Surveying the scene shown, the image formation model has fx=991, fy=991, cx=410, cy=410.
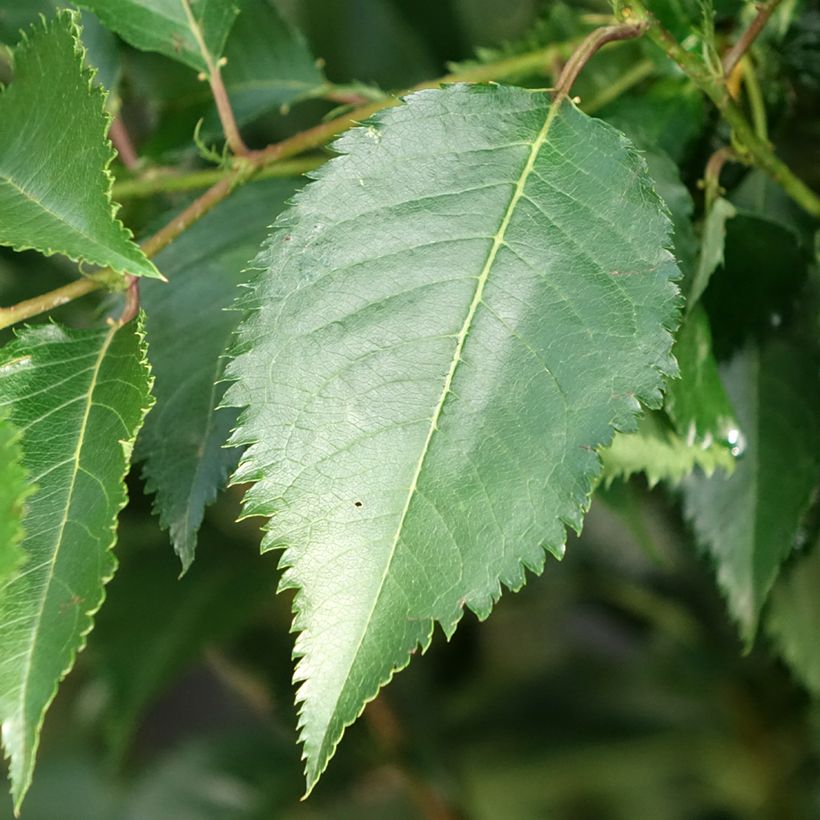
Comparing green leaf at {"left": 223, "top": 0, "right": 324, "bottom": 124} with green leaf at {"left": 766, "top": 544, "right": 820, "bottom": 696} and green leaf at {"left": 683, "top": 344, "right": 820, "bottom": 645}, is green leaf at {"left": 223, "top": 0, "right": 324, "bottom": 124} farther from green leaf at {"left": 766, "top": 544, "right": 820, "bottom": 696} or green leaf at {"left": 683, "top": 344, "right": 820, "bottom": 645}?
green leaf at {"left": 766, "top": 544, "right": 820, "bottom": 696}

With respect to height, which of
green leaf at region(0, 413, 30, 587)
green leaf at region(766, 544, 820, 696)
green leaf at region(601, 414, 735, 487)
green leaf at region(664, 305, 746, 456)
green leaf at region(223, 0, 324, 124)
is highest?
green leaf at region(223, 0, 324, 124)

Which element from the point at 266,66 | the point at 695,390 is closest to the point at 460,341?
the point at 695,390

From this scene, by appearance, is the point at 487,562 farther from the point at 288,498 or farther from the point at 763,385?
the point at 763,385

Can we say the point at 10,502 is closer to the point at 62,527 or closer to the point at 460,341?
the point at 62,527


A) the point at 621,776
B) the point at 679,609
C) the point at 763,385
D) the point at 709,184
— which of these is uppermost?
the point at 709,184

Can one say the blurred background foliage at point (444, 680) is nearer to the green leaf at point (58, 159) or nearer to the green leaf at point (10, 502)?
the green leaf at point (58, 159)

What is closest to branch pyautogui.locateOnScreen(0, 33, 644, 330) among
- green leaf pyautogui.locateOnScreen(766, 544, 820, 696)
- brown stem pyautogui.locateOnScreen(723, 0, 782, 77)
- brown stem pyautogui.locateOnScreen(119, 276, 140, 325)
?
brown stem pyautogui.locateOnScreen(119, 276, 140, 325)

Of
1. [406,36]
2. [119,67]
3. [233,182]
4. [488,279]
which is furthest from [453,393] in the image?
[406,36]
